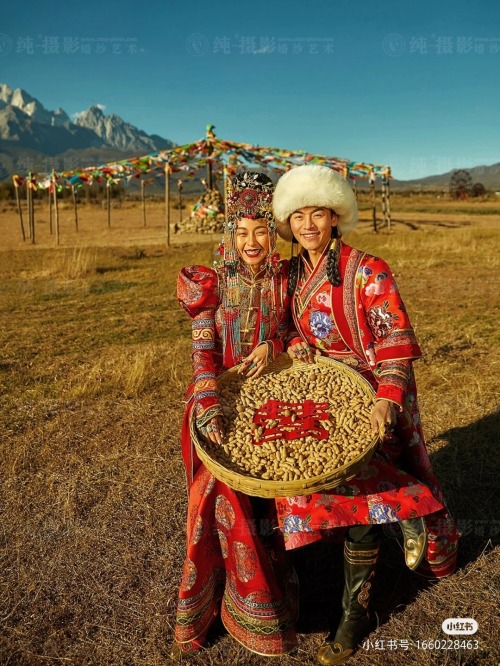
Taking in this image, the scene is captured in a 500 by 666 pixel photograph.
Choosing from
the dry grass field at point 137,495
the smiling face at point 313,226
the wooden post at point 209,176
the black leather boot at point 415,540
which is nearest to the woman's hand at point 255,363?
the smiling face at point 313,226

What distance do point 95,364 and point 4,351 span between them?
1286mm

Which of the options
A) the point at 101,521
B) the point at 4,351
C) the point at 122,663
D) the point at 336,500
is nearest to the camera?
the point at 336,500

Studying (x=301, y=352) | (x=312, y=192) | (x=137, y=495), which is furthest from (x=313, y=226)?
(x=137, y=495)

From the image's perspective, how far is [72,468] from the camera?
12.0 feet

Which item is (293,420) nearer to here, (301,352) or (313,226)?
(301,352)

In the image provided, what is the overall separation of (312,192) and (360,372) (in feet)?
2.57

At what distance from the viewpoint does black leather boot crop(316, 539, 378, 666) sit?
→ 211 cm

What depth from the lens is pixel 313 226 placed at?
2.30m

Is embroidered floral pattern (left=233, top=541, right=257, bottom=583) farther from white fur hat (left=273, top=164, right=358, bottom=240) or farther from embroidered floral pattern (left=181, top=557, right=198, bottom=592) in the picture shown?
white fur hat (left=273, top=164, right=358, bottom=240)

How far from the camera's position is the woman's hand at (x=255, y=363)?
7.57 ft

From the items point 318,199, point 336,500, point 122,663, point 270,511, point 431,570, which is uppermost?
point 318,199

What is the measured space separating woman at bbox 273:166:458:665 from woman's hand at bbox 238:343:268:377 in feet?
0.49

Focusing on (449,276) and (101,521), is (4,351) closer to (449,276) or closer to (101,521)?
(101,521)

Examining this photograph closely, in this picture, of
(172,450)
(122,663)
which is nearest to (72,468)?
(172,450)
